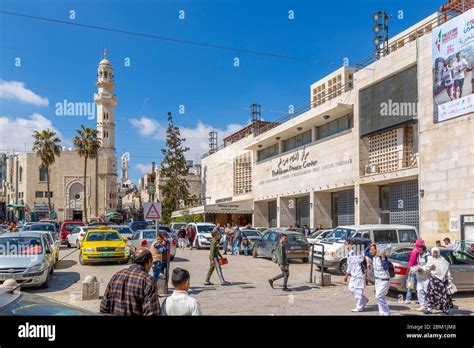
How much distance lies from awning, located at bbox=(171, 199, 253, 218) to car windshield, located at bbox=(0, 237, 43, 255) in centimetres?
3226

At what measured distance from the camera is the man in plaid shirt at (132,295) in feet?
14.7

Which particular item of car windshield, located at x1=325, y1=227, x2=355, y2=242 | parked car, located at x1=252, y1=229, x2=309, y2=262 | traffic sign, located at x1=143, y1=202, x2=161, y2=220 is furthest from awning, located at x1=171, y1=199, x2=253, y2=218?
traffic sign, located at x1=143, y1=202, x2=161, y2=220

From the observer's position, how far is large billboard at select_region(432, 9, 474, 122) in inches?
848

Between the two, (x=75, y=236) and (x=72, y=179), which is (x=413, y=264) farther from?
(x=72, y=179)

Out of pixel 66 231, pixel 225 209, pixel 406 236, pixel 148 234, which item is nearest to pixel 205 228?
pixel 148 234

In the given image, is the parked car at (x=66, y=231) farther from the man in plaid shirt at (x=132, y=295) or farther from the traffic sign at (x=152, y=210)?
the man in plaid shirt at (x=132, y=295)

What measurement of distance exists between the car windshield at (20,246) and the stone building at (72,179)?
66962 millimetres

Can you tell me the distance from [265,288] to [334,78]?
3847 cm

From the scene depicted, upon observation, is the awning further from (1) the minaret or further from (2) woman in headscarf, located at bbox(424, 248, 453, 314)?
(1) the minaret

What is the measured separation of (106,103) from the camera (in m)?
82.9
